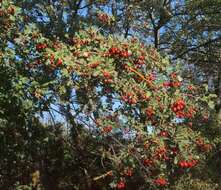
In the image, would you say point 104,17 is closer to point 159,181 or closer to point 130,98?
point 159,181

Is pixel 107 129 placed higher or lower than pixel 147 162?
higher

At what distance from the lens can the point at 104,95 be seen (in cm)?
804

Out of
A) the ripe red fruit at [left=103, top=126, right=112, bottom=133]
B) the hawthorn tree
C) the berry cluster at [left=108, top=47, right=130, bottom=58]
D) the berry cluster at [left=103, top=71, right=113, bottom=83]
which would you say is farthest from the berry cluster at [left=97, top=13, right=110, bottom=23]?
the berry cluster at [left=103, top=71, right=113, bottom=83]

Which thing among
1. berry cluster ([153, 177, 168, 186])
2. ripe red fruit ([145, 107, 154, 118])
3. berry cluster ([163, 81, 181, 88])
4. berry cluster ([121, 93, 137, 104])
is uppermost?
berry cluster ([163, 81, 181, 88])

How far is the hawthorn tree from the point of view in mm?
7398

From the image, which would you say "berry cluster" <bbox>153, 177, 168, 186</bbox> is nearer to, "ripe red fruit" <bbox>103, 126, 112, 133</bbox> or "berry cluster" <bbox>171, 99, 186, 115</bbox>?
"ripe red fruit" <bbox>103, 126, 112, 133</bbox>

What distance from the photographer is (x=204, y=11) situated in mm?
14305

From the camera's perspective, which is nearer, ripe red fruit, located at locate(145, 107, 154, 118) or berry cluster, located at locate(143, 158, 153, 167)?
ripe red fruit, located at locate(145, 107, 154, 118)

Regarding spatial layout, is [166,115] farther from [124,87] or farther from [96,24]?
[96,24]

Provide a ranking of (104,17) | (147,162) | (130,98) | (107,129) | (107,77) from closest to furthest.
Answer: (107,77)
(130,98)
(107,129)
(147,162)
(104,17)

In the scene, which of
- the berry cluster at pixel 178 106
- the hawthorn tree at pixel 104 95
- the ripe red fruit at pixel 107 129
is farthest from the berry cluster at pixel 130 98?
the ripe red fruit at pixel 107 129

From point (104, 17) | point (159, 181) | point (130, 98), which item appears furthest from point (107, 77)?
point (104, 17)

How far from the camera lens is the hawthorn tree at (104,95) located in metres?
7.40

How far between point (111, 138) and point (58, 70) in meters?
2.29
